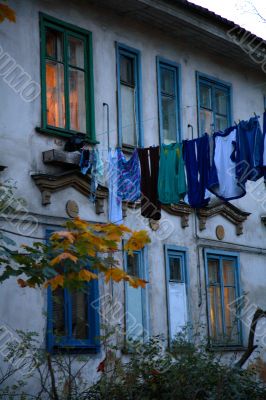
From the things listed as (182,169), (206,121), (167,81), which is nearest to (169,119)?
(167,81)

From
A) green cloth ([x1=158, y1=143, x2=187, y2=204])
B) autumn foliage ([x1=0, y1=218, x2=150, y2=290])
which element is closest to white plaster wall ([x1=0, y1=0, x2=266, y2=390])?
green cloth ([x1=158, y1=143, x2=187, y2=204])

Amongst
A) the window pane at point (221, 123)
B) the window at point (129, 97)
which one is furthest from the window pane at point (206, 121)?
the window at point (129, 97)

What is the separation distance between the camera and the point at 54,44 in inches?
603

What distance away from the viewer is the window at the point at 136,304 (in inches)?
616

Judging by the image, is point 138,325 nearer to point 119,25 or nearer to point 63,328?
point 63,328

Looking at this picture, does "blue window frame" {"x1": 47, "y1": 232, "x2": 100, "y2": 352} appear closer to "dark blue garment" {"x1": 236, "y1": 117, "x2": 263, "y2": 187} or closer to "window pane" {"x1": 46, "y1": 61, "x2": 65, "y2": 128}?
"window pane" {"x1": 46, "y1": 61, "x2": 65, "y2": 128}

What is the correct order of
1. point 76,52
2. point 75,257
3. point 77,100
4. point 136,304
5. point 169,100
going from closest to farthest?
point 75,257 → point 77,100 → point 76,52 → point 136,304 → point 169,100

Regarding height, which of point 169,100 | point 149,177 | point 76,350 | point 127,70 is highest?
point 127,70

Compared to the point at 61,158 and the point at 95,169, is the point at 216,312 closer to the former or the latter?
the point at 95,169

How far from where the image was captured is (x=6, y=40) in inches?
561

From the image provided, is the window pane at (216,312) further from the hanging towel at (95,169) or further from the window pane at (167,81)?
the hanging towel at (95,169)

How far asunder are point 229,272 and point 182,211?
7.33 feet

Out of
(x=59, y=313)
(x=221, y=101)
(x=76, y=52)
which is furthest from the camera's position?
(x=221, y=101)

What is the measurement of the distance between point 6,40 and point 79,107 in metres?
1.94
